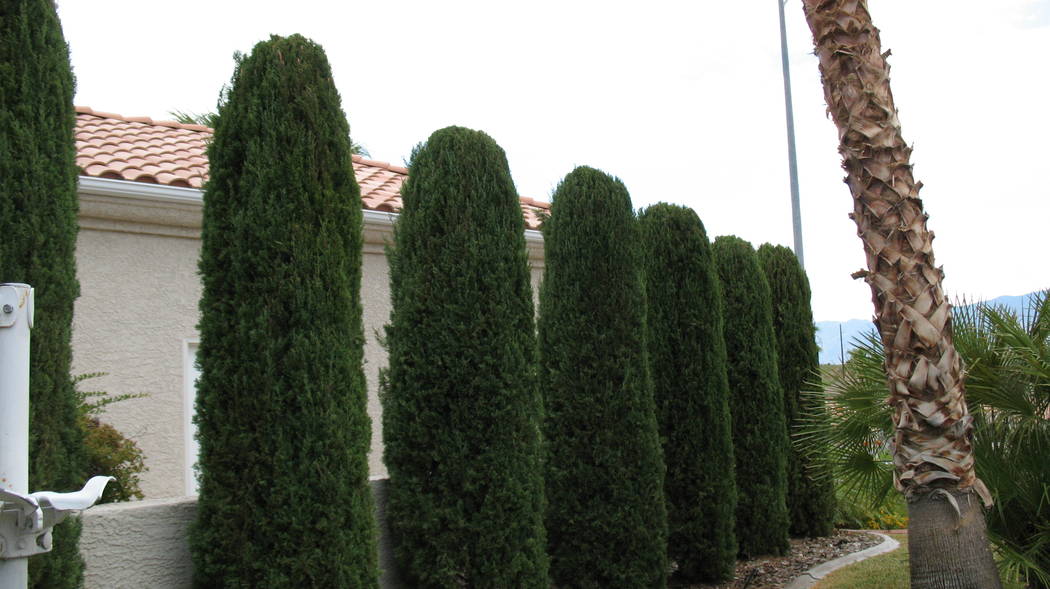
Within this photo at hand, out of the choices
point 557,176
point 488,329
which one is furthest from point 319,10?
point 488,329

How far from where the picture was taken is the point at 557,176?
8102 mm

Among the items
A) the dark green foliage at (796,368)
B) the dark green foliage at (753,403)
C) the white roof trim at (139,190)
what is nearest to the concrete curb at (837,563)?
the dark green foliage at (753,403)

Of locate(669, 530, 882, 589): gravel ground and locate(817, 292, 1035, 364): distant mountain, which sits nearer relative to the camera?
locate(817, 292, 1035, 364): distant mountain

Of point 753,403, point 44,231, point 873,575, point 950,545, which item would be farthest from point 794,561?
point 44,231

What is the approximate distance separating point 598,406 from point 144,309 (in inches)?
174

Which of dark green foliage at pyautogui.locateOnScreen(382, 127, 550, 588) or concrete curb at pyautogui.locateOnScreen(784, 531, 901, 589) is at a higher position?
dark green foliage at pyautogui.locateOnScreen(382, 127, 550, 588)

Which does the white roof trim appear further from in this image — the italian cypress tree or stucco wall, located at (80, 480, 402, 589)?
stucco wall, located at (80, 480, 402, 589)

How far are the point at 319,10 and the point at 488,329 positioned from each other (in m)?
4.72

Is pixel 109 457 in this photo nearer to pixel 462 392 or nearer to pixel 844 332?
pixel 462 392

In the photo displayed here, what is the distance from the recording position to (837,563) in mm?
9695

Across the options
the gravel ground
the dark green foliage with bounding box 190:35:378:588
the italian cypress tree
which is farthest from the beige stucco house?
the gravel ground

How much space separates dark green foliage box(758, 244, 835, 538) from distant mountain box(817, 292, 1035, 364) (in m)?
0.38

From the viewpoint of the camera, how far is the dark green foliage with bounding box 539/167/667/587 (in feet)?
24.1

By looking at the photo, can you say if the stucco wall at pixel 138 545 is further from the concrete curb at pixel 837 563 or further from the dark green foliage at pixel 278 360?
the concrete curb at pixel 837 563
